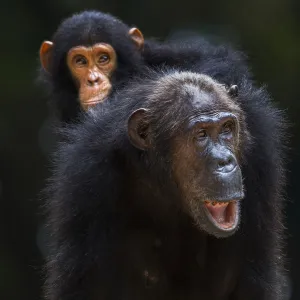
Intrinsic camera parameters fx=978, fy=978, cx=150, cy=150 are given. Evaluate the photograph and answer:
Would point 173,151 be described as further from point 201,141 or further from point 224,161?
point 224,161

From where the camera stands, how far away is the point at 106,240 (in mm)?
6062

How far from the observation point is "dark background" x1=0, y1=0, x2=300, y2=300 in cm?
1148

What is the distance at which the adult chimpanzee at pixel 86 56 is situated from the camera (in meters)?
8.42

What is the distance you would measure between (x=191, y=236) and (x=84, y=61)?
2739mm

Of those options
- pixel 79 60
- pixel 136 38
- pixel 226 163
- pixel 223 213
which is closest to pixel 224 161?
pixel 226 163

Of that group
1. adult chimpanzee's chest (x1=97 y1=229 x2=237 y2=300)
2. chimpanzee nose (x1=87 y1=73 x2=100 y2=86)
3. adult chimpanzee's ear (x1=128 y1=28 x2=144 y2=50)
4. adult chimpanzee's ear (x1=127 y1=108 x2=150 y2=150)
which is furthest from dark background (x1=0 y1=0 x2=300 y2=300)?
adult chimpanzee's ear (x1=127 y1=108 x2=150 y2=150)

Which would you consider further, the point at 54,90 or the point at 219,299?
the point at 54,90

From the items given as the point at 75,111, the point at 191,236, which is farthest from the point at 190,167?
the point at 75,111

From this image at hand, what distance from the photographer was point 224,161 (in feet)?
18.8

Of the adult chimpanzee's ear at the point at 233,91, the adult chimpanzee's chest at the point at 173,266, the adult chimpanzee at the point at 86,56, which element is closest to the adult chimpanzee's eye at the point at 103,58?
the adult chimpanzee at the point at 86,56

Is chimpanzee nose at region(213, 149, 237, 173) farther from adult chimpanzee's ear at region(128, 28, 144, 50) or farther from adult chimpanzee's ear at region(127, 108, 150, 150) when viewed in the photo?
adult chimpanzee's ear at region(128, 28, 144, 50)

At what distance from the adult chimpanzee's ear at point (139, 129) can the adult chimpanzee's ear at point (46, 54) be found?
304 centimetres

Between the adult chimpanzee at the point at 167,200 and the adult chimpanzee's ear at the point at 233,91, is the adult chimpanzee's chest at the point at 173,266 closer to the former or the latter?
the adult chimpanzee at the point at 167,200

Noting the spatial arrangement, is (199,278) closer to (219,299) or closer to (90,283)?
(219,299)
